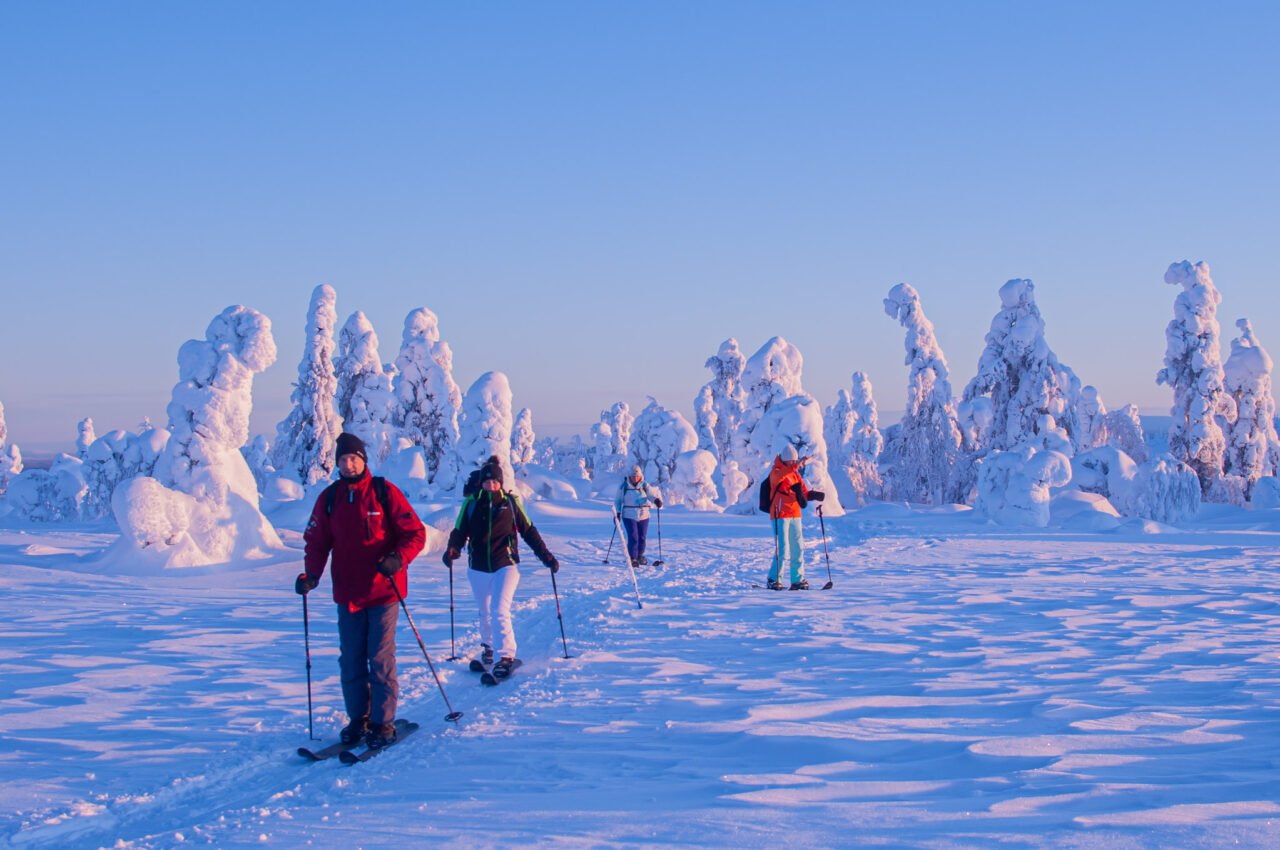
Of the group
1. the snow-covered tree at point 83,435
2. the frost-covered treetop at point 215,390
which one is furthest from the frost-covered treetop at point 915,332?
the snow-covered tree at point 83,435

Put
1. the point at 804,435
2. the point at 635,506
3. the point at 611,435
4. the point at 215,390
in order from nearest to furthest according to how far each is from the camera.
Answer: the point at 635,506, the point at 215,390, the point at 804,435, the point at 611,435

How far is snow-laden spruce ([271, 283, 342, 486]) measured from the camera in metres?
39.2

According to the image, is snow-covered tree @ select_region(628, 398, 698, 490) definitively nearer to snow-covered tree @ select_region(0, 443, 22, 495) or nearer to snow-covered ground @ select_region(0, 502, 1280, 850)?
snow-covered ground @ select_region(0, 502, 1280, 850)

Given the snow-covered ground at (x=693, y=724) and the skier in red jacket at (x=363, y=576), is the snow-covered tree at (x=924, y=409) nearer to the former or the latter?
the snow-covered ground at (x=693, y=724)

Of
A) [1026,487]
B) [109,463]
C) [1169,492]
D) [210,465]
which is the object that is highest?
[109,463]

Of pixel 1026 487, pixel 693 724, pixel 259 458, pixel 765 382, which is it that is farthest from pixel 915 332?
pixel 259 458

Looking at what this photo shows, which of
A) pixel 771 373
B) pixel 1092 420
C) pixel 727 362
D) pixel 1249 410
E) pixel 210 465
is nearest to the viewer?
pixel 210 465

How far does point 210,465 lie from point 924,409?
34304mm

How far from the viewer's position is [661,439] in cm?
4541

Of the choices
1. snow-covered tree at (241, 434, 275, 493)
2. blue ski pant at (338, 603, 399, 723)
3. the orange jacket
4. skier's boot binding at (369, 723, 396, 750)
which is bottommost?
skier's boot binding at (369, 723, 396, 750)

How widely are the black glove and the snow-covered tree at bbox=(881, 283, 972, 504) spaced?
4009cm

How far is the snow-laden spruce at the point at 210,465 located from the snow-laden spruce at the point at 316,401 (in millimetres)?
23181

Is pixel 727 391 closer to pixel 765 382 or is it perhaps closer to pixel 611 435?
pixel 765 382

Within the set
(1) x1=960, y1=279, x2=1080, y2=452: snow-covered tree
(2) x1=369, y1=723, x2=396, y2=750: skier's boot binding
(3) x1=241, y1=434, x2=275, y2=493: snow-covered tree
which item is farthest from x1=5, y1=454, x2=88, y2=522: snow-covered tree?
(2) x1=369, y1=723, x2=396, y2=750: skier's boot binding
